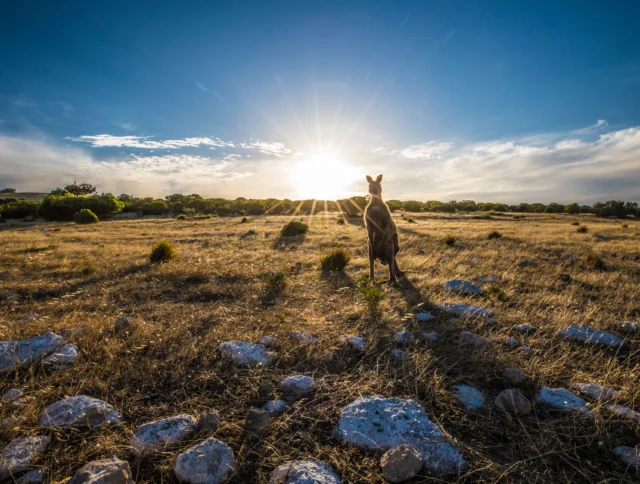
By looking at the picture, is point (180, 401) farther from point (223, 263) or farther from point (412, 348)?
point (223, 263)

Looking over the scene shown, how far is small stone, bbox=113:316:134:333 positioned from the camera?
13.0 feet

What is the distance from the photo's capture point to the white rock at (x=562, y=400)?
8.07 feet

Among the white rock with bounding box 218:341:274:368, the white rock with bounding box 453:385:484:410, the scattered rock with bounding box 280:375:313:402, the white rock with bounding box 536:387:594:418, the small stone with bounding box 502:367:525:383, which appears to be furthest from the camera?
Answer: the white rock with bounding box 218:341:274:368

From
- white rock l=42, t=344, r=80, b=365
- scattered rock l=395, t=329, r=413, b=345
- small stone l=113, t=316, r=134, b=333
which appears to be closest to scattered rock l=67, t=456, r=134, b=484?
white rock l=42, t=344, r=80, b=365

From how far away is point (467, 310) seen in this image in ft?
15.2

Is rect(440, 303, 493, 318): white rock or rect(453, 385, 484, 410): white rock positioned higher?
rect(440, 303, 493, 318): white rock

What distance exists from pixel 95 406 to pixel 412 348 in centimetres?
309

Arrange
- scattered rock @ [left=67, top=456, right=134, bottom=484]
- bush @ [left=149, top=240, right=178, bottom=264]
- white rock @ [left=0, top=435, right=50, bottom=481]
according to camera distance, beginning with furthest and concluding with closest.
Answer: bush @ [left=149, top=240, right=178, bottom=264], white rock @ [left=0, top=435, right=50, bottom=481], scattered rock @ [left=67, top=456, right=134, bottom=484]

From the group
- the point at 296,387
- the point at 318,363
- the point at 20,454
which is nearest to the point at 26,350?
the point at 20,454

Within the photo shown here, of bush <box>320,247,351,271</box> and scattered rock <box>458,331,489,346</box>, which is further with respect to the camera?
bush <box>320,247,351,271</box>

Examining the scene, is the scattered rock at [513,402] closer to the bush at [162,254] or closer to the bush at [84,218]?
the bush at [162,254]

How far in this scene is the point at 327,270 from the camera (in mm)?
8047

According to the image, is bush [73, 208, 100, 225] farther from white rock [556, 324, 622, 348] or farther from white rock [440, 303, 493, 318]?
white rock [556, 324, 622, 348]

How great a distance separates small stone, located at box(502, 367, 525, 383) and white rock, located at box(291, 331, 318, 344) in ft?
6.54
